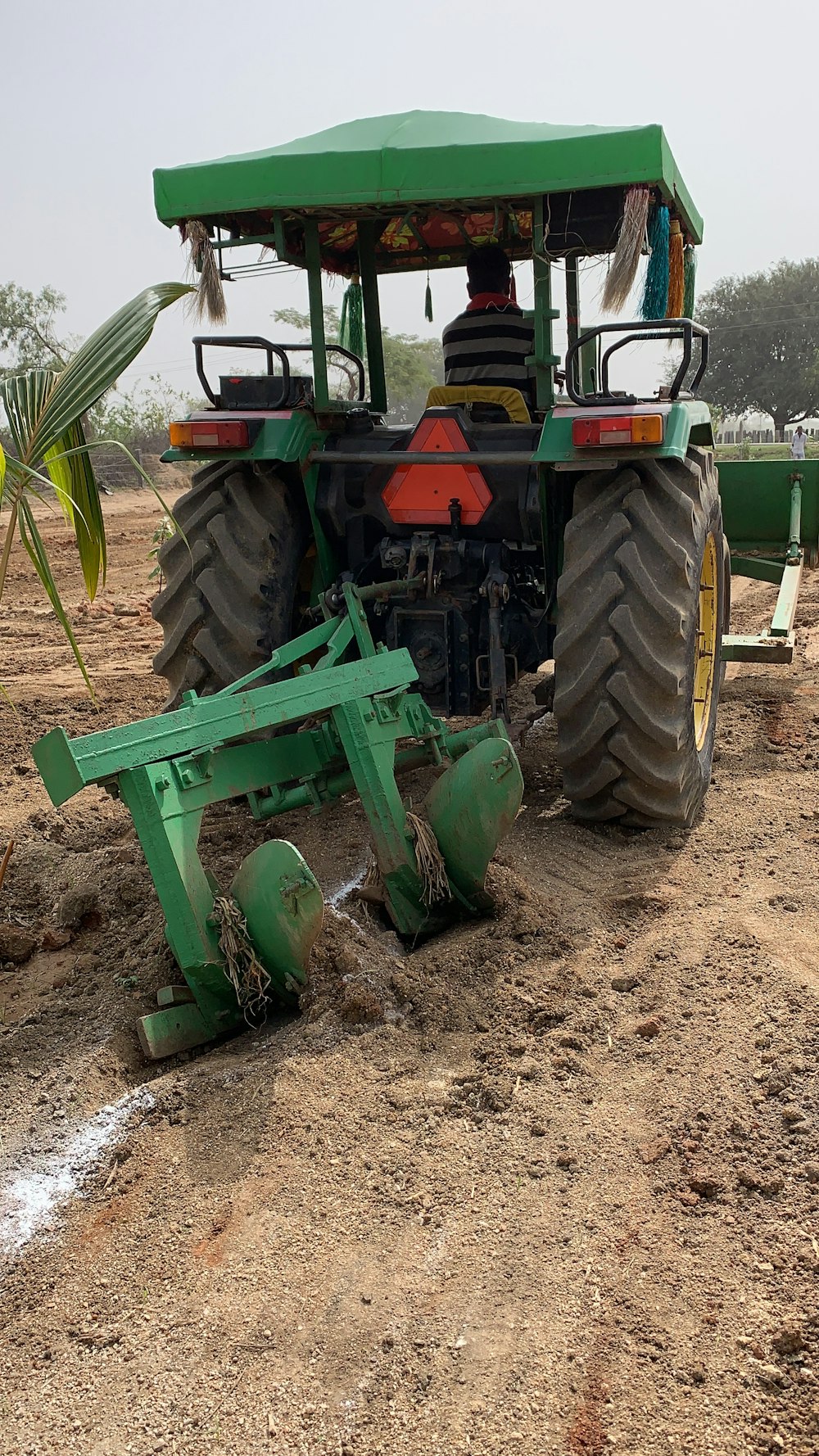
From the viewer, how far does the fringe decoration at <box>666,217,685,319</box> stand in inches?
174

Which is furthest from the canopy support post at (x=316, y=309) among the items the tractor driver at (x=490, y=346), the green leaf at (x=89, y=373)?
the green leaf at (x=89, y=373)

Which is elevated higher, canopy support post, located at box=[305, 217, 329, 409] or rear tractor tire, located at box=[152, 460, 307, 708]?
canopy support post, located at box=[305, 217, 329, 409]

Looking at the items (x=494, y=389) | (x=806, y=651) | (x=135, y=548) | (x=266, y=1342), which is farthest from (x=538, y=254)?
(x=135, y=548)

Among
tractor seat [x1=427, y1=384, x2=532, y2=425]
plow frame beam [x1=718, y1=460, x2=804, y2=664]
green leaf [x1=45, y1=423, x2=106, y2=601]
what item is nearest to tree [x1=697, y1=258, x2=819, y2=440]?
plow frame beam [x1=718, y1=460, x2=804, y2=664]

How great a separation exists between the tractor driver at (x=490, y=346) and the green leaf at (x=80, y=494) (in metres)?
2.57

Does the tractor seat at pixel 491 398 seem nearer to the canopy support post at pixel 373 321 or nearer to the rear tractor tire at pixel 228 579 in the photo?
the canopy support post at pixel 373 321

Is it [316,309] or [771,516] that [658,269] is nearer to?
[316,309]

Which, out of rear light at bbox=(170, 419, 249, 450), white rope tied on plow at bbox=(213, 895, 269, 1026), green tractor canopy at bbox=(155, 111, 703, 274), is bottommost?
white rope tied on plow at bbox=(213, 895, 269, 1026)

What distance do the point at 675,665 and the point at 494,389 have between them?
152cm

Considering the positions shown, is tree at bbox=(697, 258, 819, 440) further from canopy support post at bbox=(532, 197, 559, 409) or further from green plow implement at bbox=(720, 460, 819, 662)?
canopy support post at bbox=(532, 197, 559, 409)

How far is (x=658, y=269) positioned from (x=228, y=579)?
1.90 meters

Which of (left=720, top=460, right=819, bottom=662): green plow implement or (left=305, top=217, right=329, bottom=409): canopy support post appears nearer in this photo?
(left=305, top=217, right=329, bottom=409): canopy support post

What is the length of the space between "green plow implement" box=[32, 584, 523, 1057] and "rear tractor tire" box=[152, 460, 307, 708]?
1.91 feet

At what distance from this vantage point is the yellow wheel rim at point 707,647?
4.94 meters
